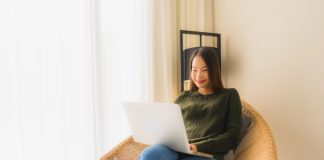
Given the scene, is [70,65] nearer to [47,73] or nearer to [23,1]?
[47,73]

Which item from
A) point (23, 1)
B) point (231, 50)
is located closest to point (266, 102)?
point (231, 50)

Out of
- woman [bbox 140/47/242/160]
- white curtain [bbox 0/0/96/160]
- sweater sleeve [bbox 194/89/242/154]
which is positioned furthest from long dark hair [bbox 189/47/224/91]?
white curtain [bbox 0/0/96/160]

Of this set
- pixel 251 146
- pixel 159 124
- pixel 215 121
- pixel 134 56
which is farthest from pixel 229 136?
pixel 134 56

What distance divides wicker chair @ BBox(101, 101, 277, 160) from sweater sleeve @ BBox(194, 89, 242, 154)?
11 cm

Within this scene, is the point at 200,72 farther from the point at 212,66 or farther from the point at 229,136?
the point at 229,136

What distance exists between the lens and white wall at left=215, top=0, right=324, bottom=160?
5.02 ft

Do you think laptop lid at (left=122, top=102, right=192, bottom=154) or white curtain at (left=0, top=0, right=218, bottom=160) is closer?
laptop lid at (left=122, top=102, right=192, bottom=154)

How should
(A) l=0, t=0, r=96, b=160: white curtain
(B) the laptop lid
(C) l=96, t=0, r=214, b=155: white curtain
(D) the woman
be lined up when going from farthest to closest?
(C) l=96, t=0, r=214, b=155: white curtain < (A) l=0, t=0, r=96, b=160: white curtain < (D) the woman < (B) the laptop lid

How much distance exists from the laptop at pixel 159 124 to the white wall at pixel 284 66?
632 millimetres

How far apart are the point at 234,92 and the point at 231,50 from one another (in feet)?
2.10

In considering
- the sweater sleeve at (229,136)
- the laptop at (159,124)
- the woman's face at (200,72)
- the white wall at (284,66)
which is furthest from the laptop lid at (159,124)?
the white wall at (284,66)

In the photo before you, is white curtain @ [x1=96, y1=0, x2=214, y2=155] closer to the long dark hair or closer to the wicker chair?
the wicker chair

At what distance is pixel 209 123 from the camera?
144 cm

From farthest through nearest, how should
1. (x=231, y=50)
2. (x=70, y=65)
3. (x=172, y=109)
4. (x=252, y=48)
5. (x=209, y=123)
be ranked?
1. (x=231, y=50)
2. (x=252, y=48)
3. (x=70, y=65)
4. (x=209, y=123)
5. (x=172, y=109)
